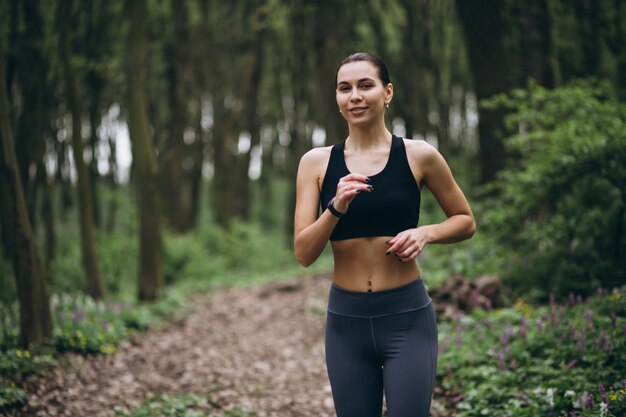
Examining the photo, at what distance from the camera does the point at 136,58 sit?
971cm

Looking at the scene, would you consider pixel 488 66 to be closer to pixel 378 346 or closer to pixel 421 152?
pixel 421 152

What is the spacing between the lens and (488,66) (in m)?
9.85

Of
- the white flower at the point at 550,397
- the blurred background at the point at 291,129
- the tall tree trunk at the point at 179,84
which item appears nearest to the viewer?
the white flower at the point at 550,397

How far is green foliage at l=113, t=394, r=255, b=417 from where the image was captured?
4.85 metres

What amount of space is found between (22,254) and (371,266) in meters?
4.66

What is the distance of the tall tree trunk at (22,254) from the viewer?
5.67 meters

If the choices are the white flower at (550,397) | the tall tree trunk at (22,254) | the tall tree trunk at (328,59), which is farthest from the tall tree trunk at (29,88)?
the white flower at (550,397)

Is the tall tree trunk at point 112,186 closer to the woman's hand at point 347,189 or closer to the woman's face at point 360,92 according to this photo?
the woman's face at point 360,92

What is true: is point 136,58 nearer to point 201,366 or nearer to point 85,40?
point 85,40

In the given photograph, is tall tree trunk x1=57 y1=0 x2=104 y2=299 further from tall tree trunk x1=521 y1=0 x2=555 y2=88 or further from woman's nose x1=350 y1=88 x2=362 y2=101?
tall tree trunk x1=521 y1=0 x2=555 y2=88

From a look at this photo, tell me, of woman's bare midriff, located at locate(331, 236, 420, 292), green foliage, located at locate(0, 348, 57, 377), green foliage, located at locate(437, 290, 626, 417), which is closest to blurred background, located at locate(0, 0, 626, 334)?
green foliage, located at locate(0, 348, 57, 377)

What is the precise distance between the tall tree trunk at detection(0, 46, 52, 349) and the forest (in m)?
0.01

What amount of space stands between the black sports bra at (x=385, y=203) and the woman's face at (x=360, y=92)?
192 millimetres

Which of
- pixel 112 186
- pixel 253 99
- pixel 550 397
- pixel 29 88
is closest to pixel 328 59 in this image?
pixel 29 88
